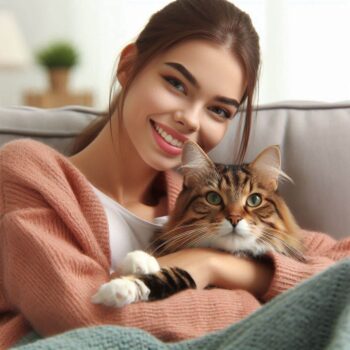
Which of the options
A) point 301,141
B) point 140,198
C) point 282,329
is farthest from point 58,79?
point 282,329

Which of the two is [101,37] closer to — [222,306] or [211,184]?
[211,184]

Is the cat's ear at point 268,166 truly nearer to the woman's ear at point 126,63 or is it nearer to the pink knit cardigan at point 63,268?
the pink knit cardigan at point 63,268

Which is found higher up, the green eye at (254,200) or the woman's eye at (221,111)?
the woman's eye at (221,111)

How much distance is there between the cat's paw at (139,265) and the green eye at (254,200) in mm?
304

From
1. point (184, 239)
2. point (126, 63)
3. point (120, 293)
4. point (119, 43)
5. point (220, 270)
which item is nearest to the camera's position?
point (120, 293)

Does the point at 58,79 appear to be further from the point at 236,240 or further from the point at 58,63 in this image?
the point at 236,240

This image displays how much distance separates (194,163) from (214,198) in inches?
3.9

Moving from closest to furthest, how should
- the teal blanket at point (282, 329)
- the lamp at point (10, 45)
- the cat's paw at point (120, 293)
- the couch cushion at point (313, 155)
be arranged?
the teal blanket at point (282, 329), the cat's paw at point (120, 293), the couch cushion at point (313, 155), the lamp at point (10, 45)

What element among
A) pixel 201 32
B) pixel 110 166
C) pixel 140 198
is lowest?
pixel 140 198

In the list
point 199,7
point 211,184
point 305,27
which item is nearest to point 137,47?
point 199,7

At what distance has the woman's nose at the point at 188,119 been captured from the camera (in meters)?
1.28

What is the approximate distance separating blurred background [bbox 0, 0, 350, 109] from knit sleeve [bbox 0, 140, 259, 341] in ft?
5.09

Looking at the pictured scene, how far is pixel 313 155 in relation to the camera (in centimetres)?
155

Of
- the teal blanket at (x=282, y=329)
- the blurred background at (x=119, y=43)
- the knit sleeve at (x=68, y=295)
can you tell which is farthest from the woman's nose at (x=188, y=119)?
the blurred background at (x=119, y=43)
